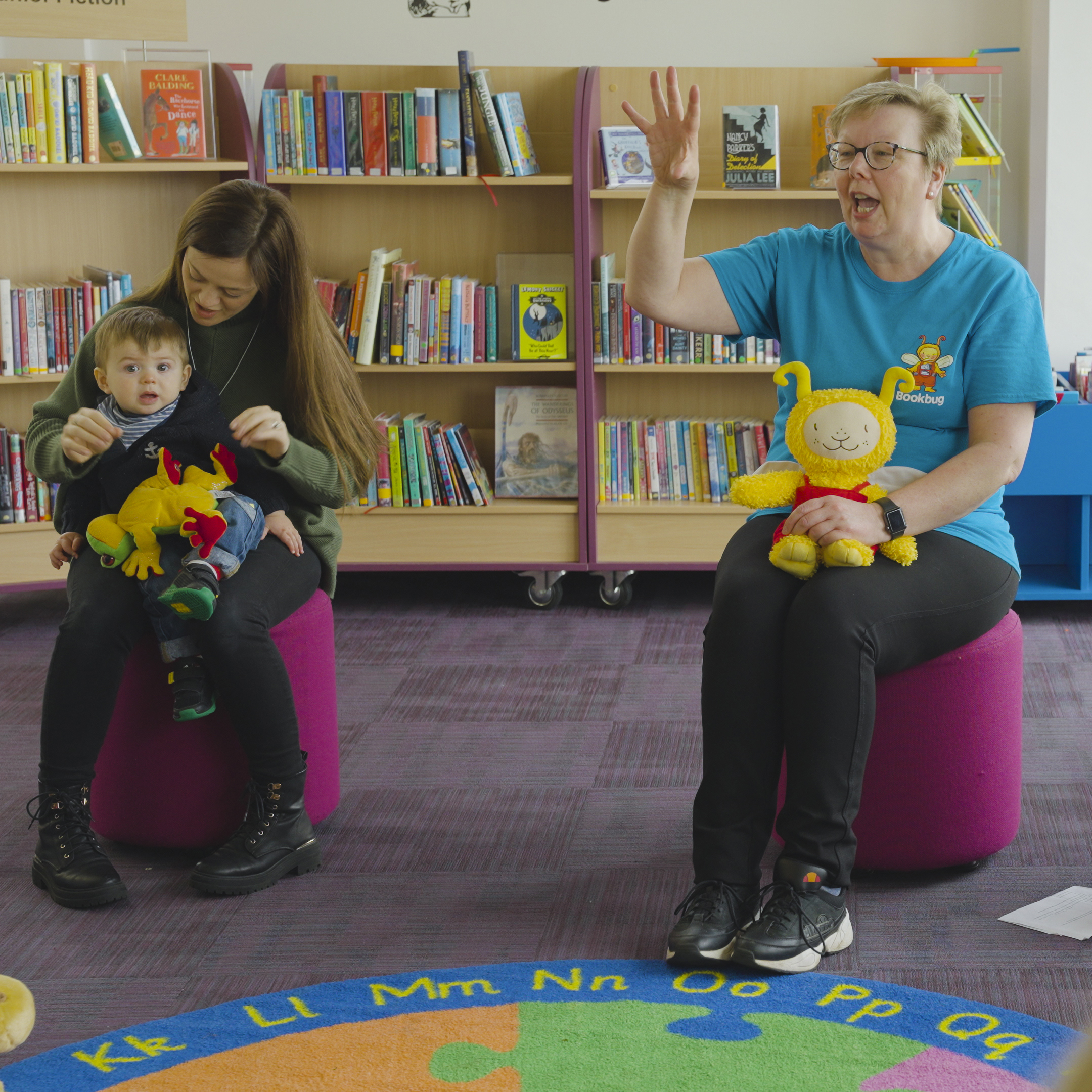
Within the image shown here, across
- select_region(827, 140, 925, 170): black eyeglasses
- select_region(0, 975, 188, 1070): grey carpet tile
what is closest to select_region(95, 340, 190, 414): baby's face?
select_region(0, 975, 188, 1070): grey carpet tile

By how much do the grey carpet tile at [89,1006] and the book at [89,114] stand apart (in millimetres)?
2407

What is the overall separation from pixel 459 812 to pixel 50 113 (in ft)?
7.45

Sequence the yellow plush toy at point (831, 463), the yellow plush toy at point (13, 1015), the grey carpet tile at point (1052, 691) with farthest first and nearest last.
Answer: the grey carpet tile at point (1052, 691) < the yellow plush toy at point (831, 463) < the yellow plush toy at point (13, 1015)

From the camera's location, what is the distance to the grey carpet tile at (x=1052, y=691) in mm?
2746

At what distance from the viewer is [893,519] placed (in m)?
1.82

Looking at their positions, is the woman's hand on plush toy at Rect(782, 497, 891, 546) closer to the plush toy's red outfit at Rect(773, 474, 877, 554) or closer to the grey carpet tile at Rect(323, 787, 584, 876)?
the plush toy's red outfit at Rect(773, 474, 877, 554)

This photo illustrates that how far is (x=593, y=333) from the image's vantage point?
358 centimetres

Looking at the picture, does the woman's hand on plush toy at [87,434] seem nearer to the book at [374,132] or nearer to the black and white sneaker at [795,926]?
the black and white sneaker at [795,926]

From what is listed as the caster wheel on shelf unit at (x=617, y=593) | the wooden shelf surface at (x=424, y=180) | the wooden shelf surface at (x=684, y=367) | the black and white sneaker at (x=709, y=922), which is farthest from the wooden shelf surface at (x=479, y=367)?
the black and white sneaker at (x=709, y=922)

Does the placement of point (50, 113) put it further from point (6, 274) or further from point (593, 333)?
point (593, 333)

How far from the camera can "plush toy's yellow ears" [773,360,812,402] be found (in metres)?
1.96

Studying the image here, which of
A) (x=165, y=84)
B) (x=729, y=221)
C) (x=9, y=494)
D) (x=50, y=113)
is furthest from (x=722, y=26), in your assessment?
(x=9, y=494)

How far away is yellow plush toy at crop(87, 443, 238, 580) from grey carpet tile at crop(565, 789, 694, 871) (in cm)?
79

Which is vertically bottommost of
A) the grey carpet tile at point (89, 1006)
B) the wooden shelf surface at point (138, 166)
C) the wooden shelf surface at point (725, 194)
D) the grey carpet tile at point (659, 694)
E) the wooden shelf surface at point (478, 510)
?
the grey carpet tile at point (89, 1006)
